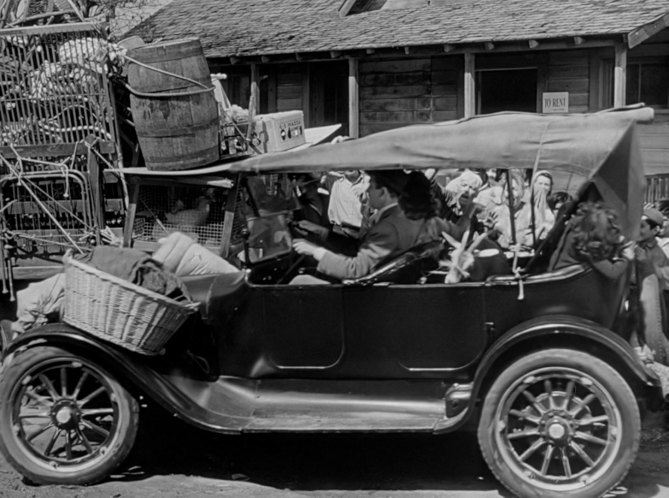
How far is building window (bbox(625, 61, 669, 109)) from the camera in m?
16.6

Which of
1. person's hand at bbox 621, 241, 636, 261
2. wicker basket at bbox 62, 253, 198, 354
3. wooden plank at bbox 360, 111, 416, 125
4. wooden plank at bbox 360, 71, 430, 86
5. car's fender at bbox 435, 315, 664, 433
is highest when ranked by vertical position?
wooden plank at bbox 360, 71, 430, 86

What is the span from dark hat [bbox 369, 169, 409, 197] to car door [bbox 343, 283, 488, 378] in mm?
557

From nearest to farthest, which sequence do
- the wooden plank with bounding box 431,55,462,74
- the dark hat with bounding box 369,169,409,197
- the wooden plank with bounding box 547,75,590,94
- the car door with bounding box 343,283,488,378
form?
the car door with bounding box 343,283,488,378
the dark hat with bounding box 369,169,409,197
the wooden plank with bounding box 547,75,590,94
the wooden plank with bounding box 431,55,462,74

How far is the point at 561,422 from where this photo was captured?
15.9 feet

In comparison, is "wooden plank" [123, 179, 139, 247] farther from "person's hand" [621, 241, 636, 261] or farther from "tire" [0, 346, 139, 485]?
"person's hand" [621, 241, 636, 261]

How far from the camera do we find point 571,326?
479 cm

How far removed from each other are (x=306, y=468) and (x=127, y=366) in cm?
125

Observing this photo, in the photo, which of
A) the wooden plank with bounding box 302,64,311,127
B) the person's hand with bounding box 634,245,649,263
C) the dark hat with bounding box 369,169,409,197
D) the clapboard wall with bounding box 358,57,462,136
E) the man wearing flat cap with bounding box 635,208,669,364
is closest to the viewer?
→ the dark hat with bounding box 369,169,409,197

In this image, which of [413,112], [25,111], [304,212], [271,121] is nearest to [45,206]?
[25,111]

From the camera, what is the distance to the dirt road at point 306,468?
524 centimetres

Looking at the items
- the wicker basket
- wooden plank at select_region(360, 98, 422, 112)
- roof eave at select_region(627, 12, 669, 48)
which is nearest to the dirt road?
the wicker basket

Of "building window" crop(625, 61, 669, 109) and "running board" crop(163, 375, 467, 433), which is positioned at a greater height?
"building window" crop(625, 61, 669, 109)

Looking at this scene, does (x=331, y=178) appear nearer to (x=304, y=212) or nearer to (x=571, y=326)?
(x=304, y=212)

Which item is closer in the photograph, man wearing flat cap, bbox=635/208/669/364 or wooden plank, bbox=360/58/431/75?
man wearing flat cap, bbox=635/208/669/364
